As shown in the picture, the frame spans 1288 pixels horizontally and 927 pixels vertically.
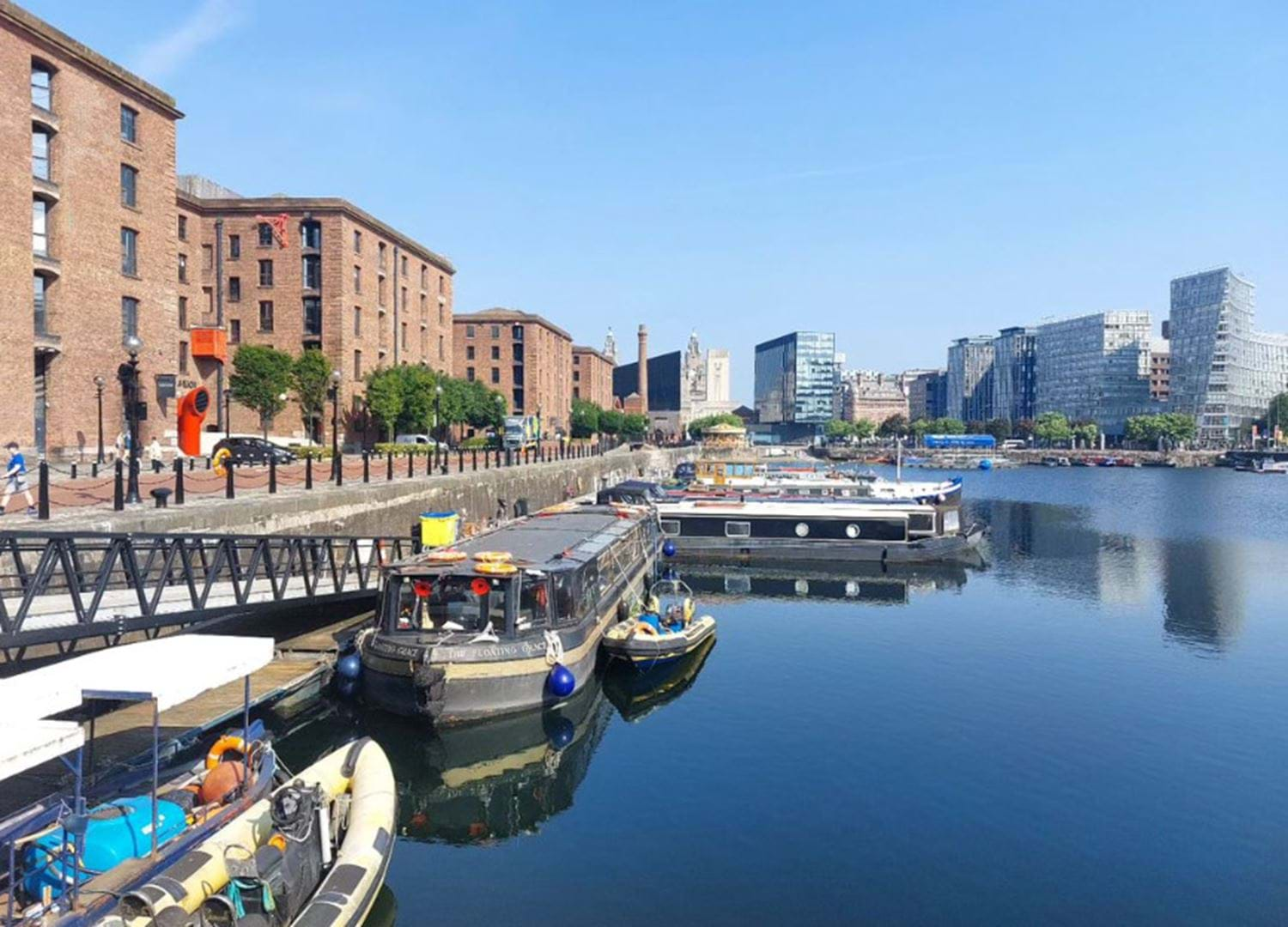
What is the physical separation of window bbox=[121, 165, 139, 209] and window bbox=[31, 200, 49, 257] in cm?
424

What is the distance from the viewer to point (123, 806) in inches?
446

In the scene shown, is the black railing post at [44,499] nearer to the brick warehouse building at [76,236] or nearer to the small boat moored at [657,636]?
the small boat moored at [657,636]

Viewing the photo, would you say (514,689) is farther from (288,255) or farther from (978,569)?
(288,255)

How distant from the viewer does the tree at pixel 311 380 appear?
209 ft

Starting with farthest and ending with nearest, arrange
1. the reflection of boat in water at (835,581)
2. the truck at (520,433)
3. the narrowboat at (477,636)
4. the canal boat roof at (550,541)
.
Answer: the truck at (520,433), the reflection of boat in water at (835,581), the canal boat roof at (550,541), the narrowboat at (477,636)

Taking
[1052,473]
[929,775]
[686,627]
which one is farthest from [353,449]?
[1052,473]

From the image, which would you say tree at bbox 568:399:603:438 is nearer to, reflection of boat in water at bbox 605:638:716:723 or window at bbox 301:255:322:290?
window at bbox 301:255:322:290

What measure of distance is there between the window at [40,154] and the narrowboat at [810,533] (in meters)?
30.3

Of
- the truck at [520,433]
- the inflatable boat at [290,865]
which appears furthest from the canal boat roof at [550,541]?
the truck at [520,433]

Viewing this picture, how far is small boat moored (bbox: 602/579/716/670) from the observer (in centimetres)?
2522

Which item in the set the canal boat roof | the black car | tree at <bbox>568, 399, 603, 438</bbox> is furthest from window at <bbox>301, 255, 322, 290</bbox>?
tree at <bbox>568, 399, 603, 438</bbox>

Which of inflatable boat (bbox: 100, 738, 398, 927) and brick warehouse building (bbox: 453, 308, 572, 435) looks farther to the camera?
brick warehouse building (bbox: 453, 308, 572, 435)

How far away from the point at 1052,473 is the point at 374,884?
155m

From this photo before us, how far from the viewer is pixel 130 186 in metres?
46.8
